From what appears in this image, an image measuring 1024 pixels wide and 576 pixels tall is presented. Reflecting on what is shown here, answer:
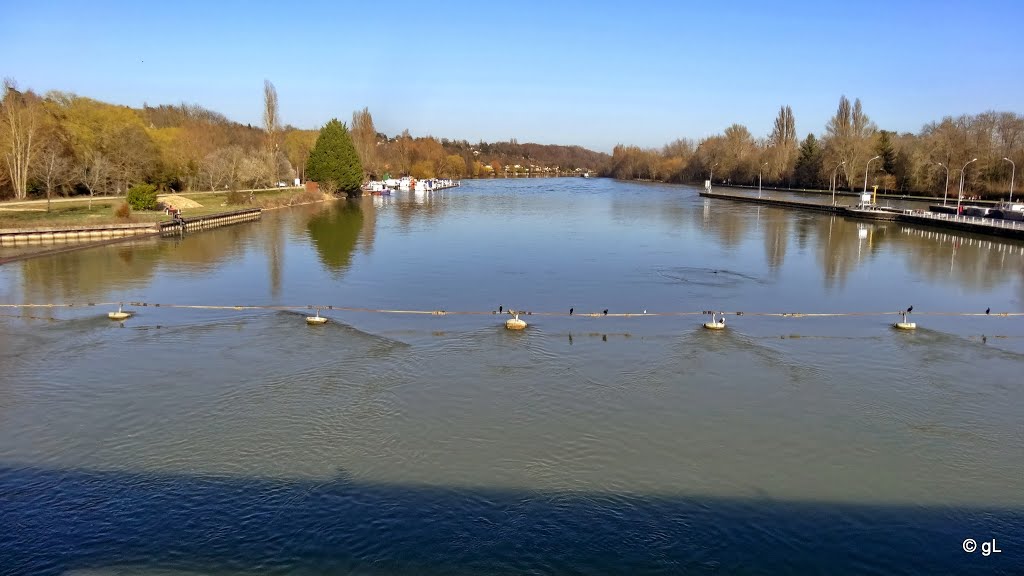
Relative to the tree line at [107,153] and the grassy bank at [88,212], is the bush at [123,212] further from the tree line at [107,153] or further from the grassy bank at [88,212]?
the tree line at [107,153]

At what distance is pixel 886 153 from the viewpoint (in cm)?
6906

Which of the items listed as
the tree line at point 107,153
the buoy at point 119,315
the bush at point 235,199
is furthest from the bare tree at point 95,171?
the buoy at point 119,315

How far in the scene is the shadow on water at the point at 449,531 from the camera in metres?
6.96

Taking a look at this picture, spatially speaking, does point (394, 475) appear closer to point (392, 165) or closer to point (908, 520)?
point (908, 520)

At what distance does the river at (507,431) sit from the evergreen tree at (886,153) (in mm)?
54383

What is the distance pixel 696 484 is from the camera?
8617 mm

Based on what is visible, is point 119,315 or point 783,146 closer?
point 119,315

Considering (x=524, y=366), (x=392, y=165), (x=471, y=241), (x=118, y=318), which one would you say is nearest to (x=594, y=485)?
(x=524, y=366)

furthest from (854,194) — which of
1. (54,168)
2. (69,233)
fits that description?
(54,168)

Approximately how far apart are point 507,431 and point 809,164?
82.6 metres

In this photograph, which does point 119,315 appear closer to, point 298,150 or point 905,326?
point 905,326

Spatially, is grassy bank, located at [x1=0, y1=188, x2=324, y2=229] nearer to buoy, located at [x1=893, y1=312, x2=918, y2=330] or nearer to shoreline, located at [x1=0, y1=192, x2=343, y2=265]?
shoreline, located at [x1=0, y1=192, x2=343, y2=265]

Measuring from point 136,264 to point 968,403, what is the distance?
25.3m

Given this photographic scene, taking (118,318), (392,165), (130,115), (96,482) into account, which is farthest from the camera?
(392,165)
